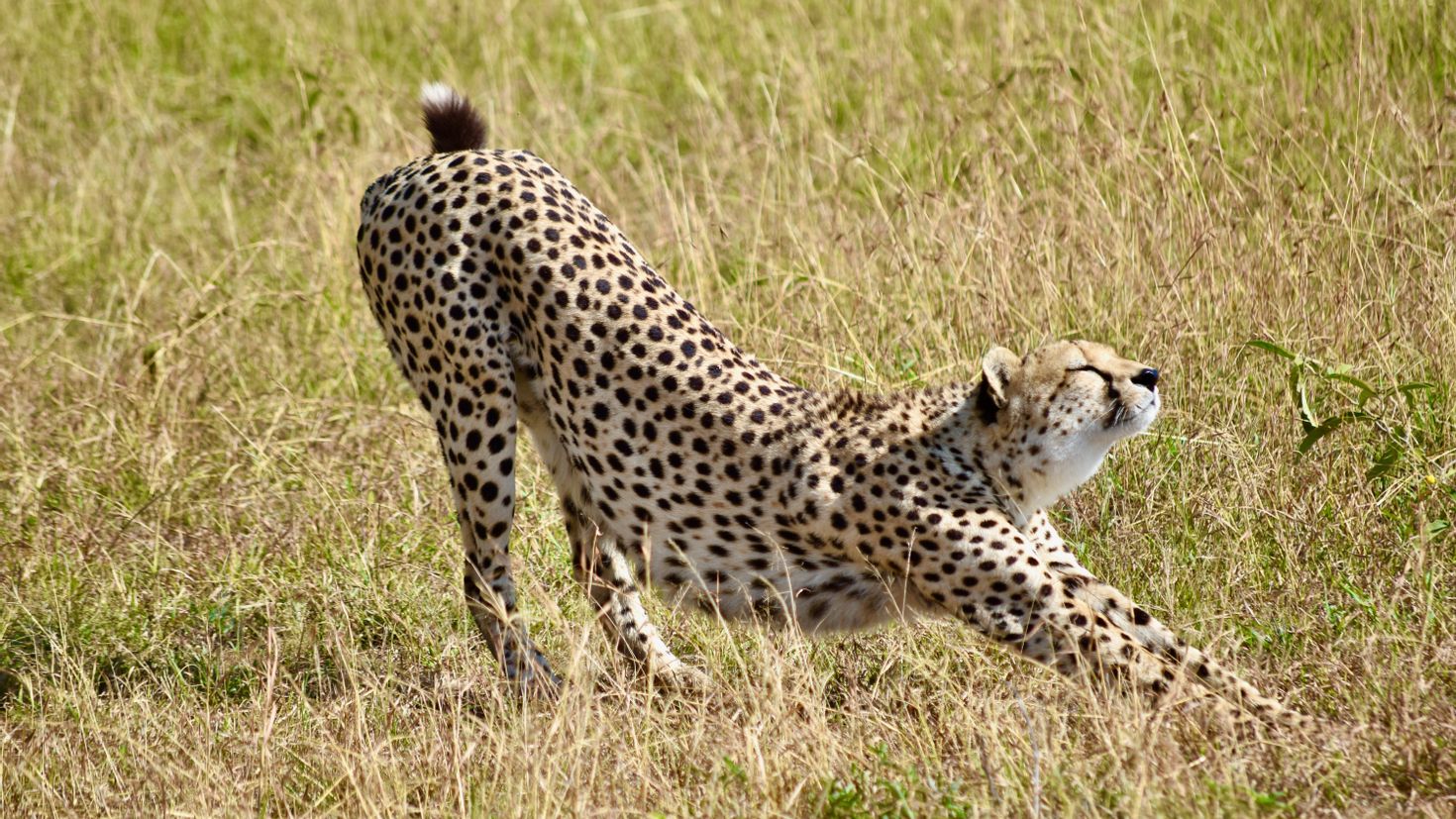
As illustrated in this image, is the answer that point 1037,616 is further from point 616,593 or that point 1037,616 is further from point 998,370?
point 616,593

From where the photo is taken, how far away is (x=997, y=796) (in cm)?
302

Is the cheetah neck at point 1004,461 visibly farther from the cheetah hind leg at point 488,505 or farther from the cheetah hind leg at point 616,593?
the cheetah hind leg at point 488,505

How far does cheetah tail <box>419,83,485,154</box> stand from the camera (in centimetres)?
443

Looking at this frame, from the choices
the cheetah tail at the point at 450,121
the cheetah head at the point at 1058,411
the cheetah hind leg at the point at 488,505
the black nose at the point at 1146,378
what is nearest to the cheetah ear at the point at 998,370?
the cheetah head at the point at 1058,411

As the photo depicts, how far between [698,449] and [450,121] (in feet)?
3.71

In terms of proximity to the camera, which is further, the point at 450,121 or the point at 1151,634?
the point at 450,121

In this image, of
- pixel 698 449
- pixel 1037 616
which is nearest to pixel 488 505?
pixel 698 449

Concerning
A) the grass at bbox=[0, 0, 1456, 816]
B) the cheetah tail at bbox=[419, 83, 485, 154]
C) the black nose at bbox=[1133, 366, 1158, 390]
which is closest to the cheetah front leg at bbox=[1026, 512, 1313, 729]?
the grass at bbox=[0, 0, 1456, 816]

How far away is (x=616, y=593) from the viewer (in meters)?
4.22

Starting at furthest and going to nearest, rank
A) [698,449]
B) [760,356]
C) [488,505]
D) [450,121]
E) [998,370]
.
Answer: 1. [760,356]
2. [450,121]
3. [488,505]
4. [698,449]
5. [998,370]

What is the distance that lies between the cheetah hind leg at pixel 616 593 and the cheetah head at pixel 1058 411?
88 centimetres

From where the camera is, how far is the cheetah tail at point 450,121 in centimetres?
443

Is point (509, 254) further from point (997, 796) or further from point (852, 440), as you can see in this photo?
point (997, 796)

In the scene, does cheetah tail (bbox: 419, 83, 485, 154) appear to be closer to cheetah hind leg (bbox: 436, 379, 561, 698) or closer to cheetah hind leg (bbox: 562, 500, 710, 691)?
cheetah hind leg (bbox: 436, 379, 561, 698)
